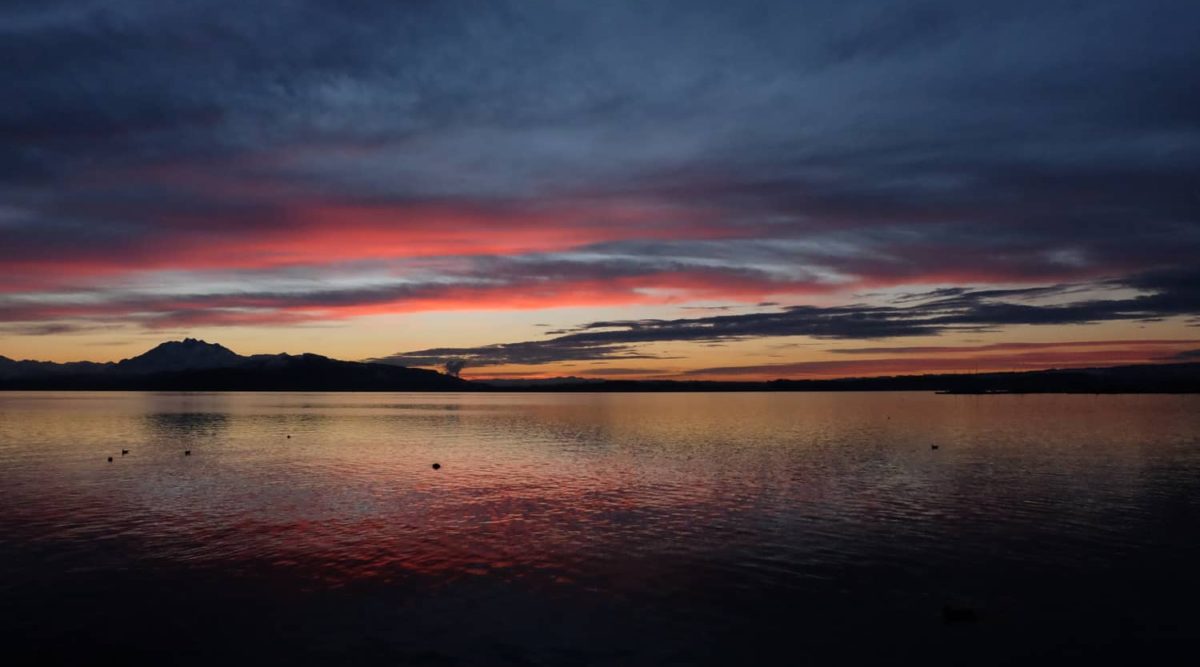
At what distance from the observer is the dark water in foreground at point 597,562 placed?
74.6 ft

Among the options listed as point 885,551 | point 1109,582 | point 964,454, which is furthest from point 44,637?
point 964,454

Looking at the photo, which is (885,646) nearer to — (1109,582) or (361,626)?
(1109,582)

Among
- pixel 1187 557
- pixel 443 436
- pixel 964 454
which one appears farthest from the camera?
pixel 443 436

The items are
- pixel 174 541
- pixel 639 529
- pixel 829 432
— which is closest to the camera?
pixel 174 541

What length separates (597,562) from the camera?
3166cm

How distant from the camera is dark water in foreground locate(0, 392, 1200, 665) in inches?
895

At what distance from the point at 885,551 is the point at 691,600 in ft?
40.3

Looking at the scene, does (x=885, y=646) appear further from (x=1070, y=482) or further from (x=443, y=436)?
(x=443, y=436)

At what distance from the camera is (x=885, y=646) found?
883 inches

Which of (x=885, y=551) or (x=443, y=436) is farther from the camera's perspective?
(x=443, y=436)

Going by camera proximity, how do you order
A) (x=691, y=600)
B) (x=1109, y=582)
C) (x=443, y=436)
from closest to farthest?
(x=691, y=600), (x=1109, y=582), (x=443, y=436)

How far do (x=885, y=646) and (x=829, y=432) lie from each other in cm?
9270

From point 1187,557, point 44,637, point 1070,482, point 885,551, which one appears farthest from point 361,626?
point 1070,482

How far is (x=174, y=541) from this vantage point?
35.7 meters
